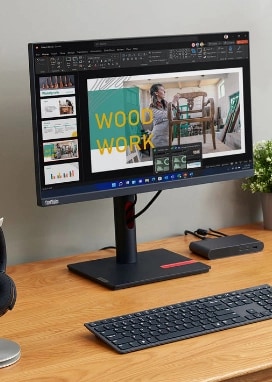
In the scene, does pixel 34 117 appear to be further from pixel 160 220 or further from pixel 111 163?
pixel 160 220

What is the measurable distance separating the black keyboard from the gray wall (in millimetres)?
552

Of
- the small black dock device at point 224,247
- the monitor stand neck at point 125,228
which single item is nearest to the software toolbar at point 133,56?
the monitor stand neck at point 125,228

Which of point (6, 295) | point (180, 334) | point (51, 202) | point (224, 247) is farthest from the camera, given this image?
point (224, 247)

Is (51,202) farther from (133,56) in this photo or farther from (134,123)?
(133,56)

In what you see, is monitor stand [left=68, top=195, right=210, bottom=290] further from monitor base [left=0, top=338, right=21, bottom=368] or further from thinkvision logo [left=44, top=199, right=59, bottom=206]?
monitor base [left=0, top=338, right=21, bottom=368]

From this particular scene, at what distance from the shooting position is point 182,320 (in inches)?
68.0

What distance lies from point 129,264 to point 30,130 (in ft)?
1.37

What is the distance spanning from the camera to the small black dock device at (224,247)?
220 cm

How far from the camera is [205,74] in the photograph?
7.01 ft

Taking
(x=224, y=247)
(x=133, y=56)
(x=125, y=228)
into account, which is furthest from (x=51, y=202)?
(x=224, y=247)

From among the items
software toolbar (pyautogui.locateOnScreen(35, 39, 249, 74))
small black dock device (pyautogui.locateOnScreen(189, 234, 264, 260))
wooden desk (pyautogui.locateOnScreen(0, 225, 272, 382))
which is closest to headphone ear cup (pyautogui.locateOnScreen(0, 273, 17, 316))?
wooden desk (pyautogui.locateOnScreen(0, 225, 272, 382))

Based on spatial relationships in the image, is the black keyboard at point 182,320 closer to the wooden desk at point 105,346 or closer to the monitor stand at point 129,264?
the wooden desk at point 105,346

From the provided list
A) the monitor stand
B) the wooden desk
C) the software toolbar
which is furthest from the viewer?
the monitor stand

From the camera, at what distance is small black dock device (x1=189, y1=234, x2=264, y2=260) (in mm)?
2201
